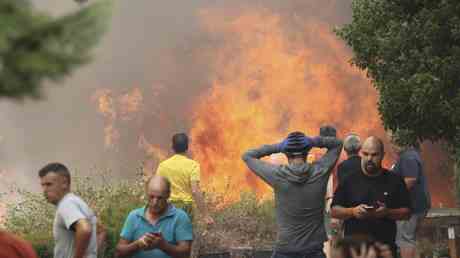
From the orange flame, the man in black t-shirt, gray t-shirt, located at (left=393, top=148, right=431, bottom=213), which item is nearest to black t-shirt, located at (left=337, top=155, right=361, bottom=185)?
gray t-shirt, located at (left=393, top=148, right=431, bottom=213)

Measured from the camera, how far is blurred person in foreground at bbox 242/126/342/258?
8.60 meters

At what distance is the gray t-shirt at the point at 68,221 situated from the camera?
23.9 feet

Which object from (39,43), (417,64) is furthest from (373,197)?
(417,64)

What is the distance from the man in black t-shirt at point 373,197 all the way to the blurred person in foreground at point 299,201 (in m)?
0.28

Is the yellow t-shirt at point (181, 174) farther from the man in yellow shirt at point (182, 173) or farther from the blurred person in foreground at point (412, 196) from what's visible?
the blurred person in foreground at point (412, 196)

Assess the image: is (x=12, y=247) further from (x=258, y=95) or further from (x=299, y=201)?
(x=258, y=95)

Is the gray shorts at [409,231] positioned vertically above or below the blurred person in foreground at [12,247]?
above

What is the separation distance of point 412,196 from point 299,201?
3931 mm

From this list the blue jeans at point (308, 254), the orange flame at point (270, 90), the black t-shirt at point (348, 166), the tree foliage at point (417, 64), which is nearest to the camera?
the blue jeans at point (308, 254)

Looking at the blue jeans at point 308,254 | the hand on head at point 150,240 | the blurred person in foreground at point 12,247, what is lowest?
the blurred person in foreground at point 12,247

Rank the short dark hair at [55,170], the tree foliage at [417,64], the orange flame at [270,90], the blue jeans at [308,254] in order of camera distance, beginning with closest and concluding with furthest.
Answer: the short dark hair at [55,170] < the blue jeans at [308,254] < the tree foliage at [417,64] < the orange flame at [270,90]

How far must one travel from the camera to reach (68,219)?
728 cm

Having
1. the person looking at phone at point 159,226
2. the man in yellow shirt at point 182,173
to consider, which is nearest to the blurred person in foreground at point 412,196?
the man in yellow shirt at point 182,173

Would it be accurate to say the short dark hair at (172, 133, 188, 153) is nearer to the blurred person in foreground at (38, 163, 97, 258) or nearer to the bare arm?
the blurred person in foreground at (38, 163, 97, 258)
